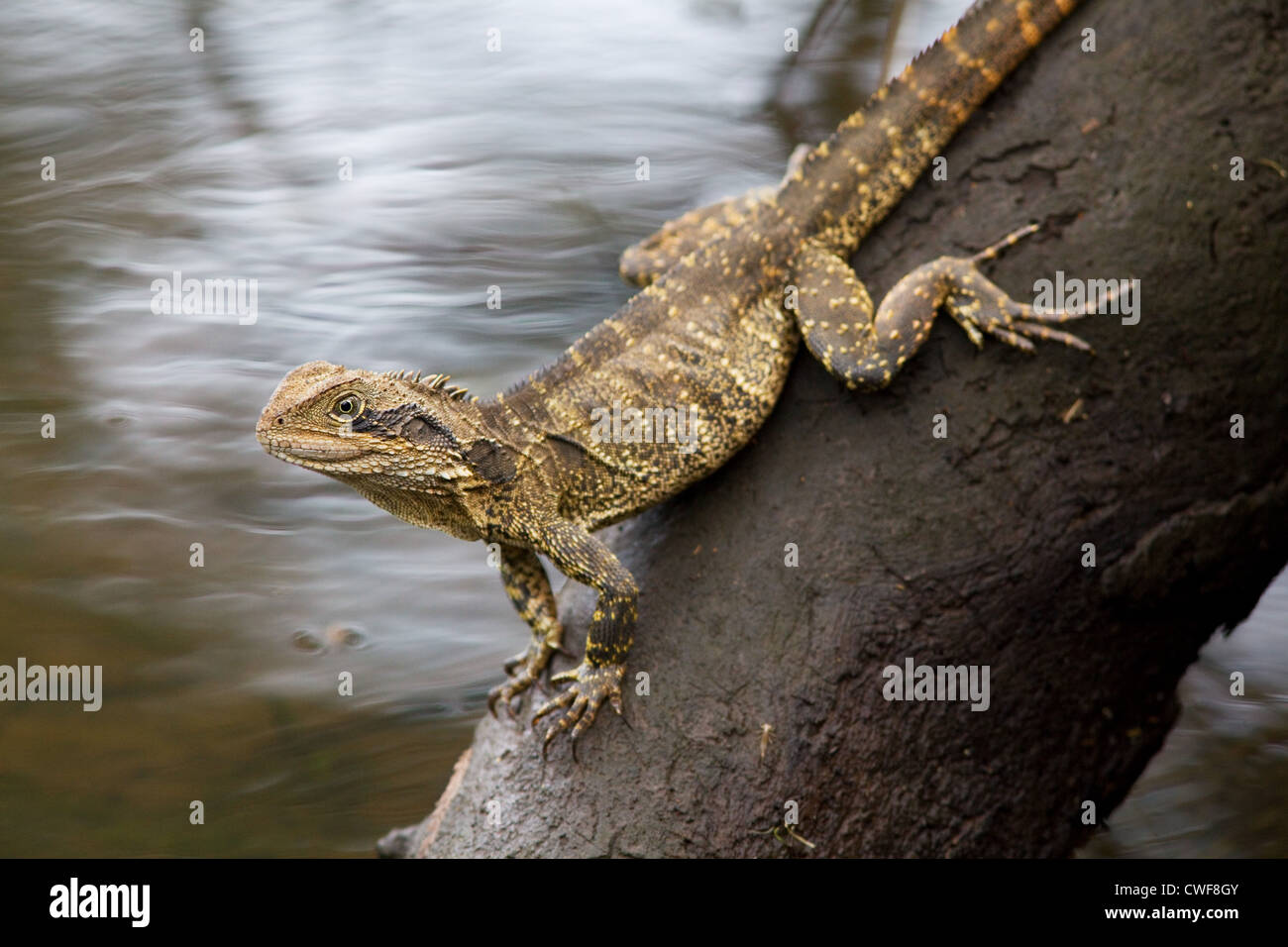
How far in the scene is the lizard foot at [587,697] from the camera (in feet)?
11.3

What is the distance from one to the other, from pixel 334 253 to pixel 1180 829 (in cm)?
555

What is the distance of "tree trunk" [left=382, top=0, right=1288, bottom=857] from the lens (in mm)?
2840

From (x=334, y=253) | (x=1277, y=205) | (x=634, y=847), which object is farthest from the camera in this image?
(x=334, y=253)

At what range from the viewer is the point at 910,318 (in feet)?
10.6

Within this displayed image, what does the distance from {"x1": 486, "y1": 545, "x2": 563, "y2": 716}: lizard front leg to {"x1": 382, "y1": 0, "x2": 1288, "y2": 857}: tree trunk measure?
1.33ft

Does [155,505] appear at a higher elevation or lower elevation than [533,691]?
higher

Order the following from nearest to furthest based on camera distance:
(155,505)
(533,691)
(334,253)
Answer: (533,691), (155,505), (334,253)

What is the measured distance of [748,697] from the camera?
323 cm

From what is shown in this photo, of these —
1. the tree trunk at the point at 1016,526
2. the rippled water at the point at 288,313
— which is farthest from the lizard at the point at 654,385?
the rippled water at the point at 288,313
